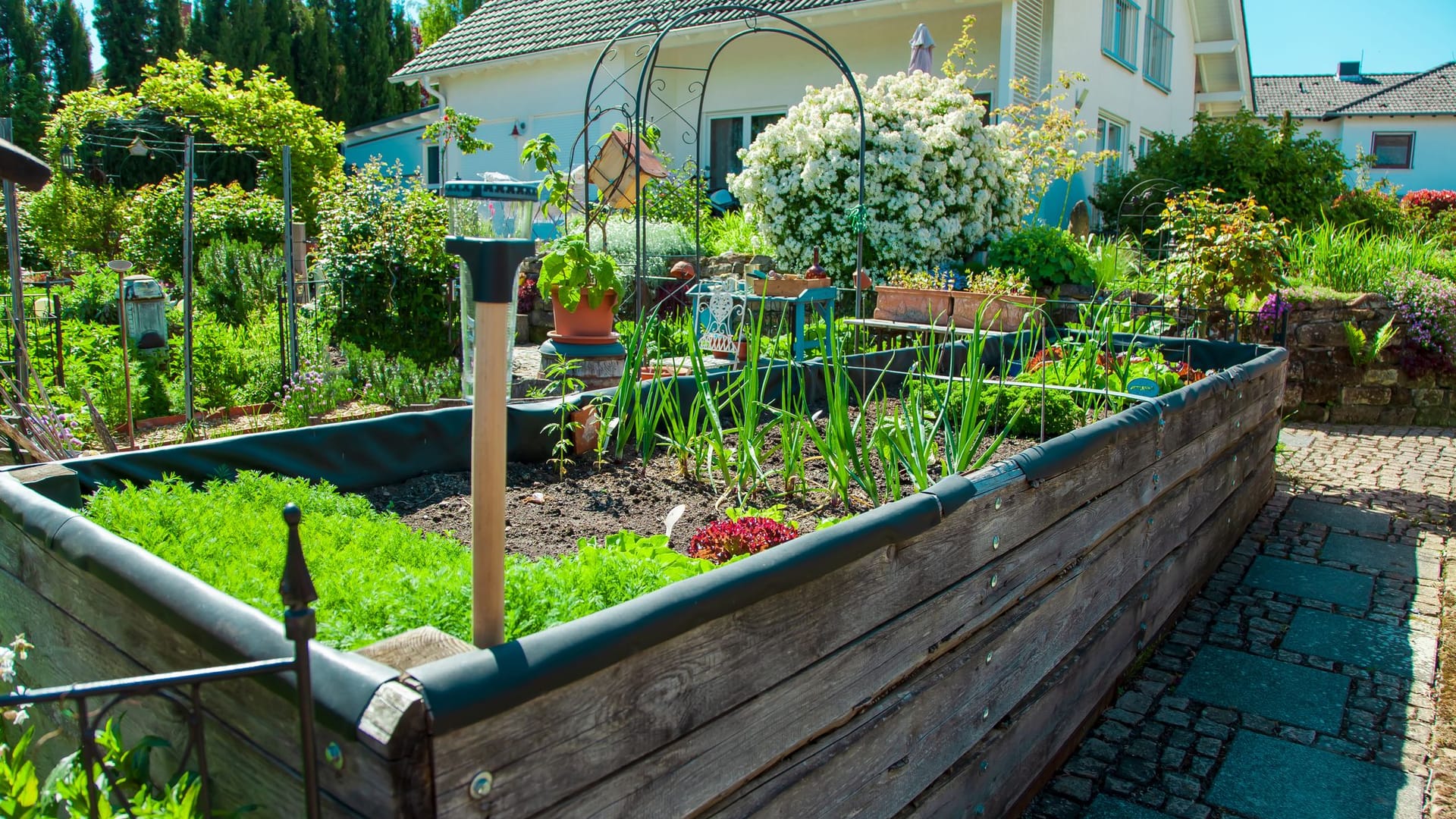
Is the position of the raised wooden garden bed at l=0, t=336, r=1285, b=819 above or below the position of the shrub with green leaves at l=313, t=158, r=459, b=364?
below

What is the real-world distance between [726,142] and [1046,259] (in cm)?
589

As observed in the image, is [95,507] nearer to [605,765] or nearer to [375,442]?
[375,442]

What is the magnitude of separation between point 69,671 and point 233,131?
15.9 metres

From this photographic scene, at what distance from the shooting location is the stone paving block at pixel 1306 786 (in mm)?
2557

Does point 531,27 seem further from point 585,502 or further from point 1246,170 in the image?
point 585,502

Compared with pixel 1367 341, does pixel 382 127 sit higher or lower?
higher

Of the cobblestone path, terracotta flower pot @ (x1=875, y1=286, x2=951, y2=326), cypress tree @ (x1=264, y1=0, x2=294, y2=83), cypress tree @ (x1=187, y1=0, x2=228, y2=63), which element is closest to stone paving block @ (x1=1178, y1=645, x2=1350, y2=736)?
the cobblestone path

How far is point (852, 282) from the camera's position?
951cm

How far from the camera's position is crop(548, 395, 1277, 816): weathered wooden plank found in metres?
1.33

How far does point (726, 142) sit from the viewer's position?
44.5ft

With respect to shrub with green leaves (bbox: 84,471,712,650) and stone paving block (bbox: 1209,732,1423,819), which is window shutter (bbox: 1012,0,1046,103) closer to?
stone paving block (bbox: 1209,732,1423,819)

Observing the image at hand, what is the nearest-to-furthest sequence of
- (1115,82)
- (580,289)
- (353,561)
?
(353,561)
(580,289)
(1115,82)

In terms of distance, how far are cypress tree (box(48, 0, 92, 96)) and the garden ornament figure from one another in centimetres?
1990

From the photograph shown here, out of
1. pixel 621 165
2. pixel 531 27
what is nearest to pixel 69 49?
pixel 531 27
